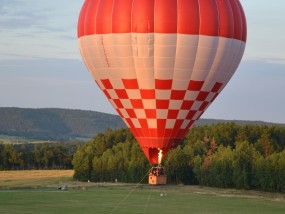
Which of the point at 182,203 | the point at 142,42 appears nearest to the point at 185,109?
the point at 142,42

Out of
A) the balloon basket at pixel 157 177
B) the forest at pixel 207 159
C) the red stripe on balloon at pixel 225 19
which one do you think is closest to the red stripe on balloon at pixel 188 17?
the red stripe on balloon at pixel 225 19

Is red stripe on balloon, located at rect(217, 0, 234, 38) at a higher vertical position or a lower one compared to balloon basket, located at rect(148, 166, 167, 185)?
higher

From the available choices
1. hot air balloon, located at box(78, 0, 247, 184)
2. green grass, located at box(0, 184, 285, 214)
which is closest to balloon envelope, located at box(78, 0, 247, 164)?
hot air balloon, located at box(78, 0, 247, 184)

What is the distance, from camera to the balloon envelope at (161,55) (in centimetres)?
3684

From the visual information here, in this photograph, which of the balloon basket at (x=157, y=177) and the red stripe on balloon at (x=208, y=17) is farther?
the red stripe on balloon at (x=208, y=17)

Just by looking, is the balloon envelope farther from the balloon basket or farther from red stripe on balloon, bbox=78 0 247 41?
the balloon basket

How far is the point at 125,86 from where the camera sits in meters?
38.6

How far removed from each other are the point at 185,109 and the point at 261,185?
44573 millimetres

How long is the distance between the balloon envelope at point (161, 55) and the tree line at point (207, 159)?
142 ft

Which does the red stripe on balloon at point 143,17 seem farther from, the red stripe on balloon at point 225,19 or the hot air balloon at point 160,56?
the red stripe on balloon at point 225,19

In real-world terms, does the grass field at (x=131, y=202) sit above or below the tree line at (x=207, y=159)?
below

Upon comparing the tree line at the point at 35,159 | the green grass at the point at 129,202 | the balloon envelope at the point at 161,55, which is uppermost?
the tree line at the point at 35,159

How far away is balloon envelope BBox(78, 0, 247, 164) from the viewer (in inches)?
1451

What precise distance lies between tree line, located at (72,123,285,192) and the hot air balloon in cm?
4342
